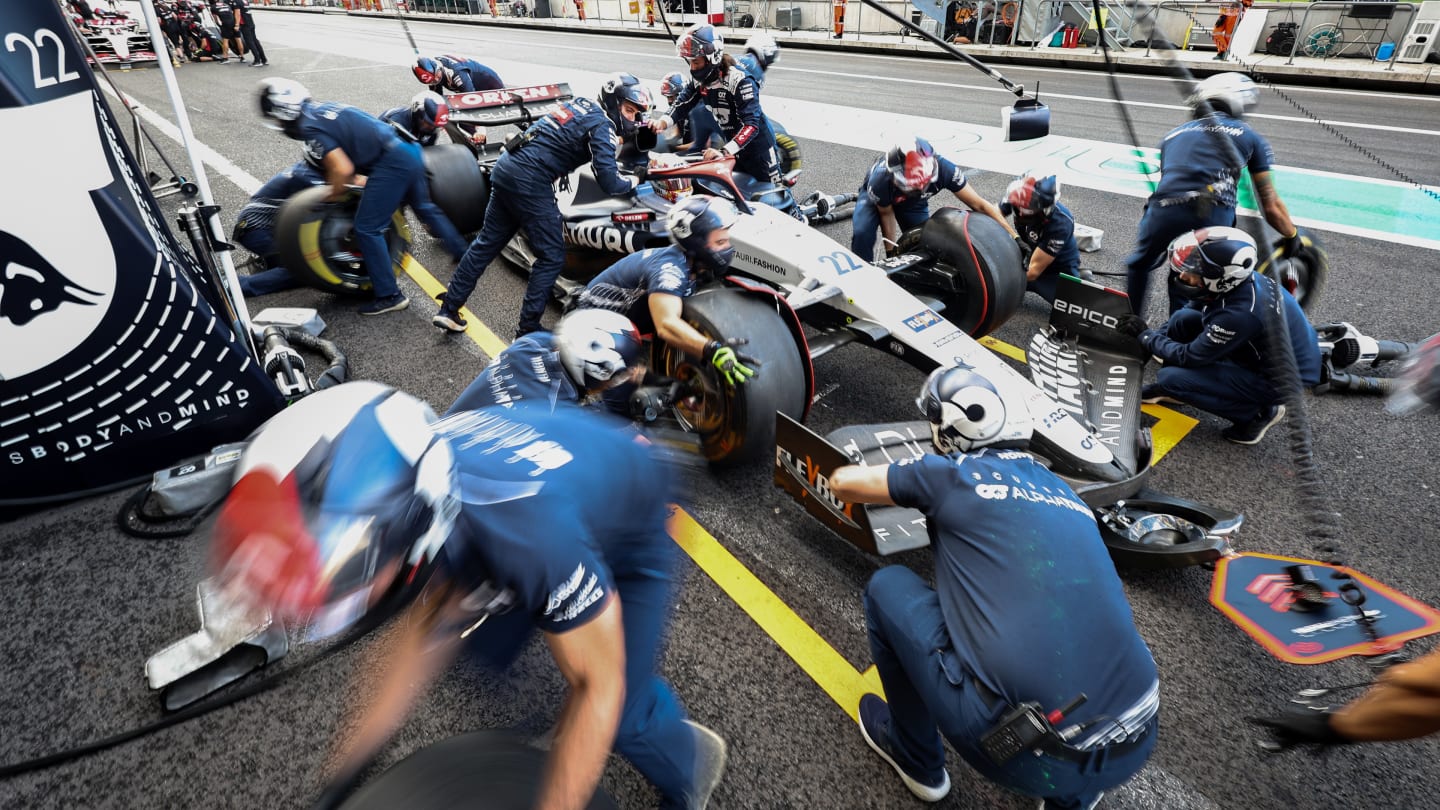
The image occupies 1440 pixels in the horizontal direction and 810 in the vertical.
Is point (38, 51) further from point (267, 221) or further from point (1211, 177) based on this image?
point (1211, 177)

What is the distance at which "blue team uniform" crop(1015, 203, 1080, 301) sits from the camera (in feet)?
16.1

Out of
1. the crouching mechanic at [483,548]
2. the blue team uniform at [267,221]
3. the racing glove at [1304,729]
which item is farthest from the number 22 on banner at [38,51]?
the racing glove at [1304,729]

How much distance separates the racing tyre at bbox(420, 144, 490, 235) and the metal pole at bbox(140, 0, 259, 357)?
2402 mm

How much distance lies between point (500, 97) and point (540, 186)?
128 inches

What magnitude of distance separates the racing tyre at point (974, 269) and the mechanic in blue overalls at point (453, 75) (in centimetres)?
668

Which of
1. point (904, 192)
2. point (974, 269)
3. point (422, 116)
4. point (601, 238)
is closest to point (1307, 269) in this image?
point (974, 269)

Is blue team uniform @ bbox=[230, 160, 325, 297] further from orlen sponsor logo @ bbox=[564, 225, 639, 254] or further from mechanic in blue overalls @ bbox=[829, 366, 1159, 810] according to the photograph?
mechanic in blue overalls @ bbox=[829, 366, 1159, 810]

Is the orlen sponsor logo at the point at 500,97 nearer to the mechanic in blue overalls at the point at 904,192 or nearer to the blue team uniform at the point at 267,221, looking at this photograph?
the blue team uniform at the point at 267,221

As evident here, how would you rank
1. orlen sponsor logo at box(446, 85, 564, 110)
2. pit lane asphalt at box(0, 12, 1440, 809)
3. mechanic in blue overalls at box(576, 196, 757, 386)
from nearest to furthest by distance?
1. pit lane asphalt at box(0, 12, 1440, 809)
2. mechanic in blue overalls at box(576, 196, 757, 386)
3. orlen sponsor logo at box(446, 85, 564, 110)

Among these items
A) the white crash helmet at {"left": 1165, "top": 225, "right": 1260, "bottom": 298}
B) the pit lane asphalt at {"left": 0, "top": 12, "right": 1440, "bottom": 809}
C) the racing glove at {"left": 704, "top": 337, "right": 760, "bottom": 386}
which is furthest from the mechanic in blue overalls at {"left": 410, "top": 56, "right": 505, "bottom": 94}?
the white crash helmet at {"left": 1165, "top": 225, "right": 1260, "bottom": 298}

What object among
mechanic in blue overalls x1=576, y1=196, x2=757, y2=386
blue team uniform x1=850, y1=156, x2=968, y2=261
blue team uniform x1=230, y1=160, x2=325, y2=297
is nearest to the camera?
mechanic in blue overalls x1=576, y1=196, x2=757, y2=386

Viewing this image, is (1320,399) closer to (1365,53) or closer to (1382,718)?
(1382,718)

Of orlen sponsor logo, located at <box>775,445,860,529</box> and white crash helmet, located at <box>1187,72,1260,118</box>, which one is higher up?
white crash helmet, located at <box>1187,72,1260,118</box>

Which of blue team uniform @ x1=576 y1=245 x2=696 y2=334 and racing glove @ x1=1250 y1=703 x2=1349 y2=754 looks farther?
blue team uniform @ x1=576 y1=245 x2=696 y2=334
